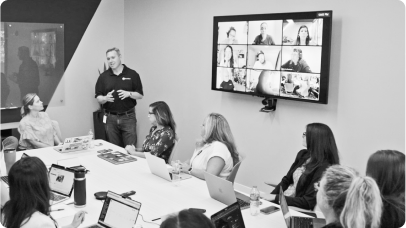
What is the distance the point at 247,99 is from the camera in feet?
18.7

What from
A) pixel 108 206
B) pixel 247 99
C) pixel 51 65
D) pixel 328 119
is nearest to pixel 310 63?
pixel 328 119

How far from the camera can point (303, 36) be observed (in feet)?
15.9

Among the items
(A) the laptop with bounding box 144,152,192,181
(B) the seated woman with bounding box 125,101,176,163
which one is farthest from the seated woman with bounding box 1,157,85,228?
(B) the seated woman with bounding box 125,101,176,163

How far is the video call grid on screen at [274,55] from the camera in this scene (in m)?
4.74

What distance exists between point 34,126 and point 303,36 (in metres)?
3.38

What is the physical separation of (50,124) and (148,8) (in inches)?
94.5

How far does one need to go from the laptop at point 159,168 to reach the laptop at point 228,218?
1.29m

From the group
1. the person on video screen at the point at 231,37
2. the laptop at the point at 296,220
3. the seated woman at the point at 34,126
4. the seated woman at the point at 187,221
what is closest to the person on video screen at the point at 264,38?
the person on video screen at the point at 231,37

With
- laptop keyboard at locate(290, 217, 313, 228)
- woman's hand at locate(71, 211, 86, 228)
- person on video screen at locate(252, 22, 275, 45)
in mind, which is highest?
person on video screen at locate(252, 22, 275, 45)

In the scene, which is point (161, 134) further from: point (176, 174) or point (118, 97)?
point (118, 97)

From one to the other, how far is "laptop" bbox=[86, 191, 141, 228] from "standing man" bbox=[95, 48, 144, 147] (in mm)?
3731

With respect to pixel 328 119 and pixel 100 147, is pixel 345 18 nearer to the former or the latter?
pixel 328 119

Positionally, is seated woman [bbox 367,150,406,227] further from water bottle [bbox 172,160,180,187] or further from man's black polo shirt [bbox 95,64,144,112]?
man's black polo shirt [bbox 95,64,144,112]

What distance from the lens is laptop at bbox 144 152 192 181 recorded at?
154 inches
